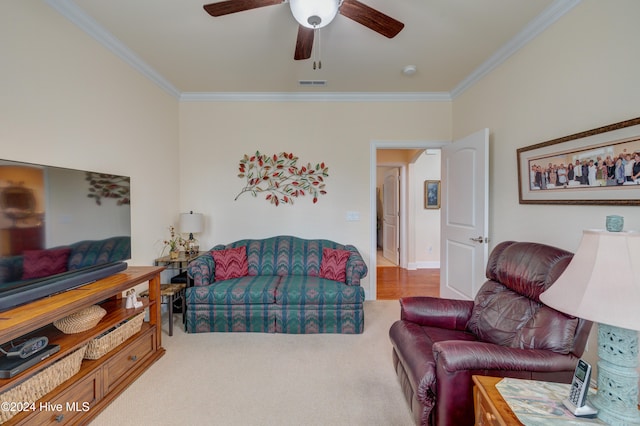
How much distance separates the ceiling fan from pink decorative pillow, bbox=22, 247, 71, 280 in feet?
5.72

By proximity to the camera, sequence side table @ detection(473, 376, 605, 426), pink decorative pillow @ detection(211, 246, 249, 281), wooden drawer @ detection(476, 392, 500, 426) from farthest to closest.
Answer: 1. pink decorative pillow @ detection(211, 246, 249, 281)
2. wooden drawer @ detection(476, 392, 500, 426)
3. side table @ detection(473, 376, 605, 426)

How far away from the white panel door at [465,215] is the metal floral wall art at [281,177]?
155 centimetres

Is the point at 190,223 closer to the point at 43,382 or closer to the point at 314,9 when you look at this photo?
the point at 43,382

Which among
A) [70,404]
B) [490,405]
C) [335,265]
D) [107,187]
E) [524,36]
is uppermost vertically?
[524,36]

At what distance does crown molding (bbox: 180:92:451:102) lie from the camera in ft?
11.8

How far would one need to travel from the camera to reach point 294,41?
2453 millimetres

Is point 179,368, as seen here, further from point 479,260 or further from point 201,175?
point 479,260

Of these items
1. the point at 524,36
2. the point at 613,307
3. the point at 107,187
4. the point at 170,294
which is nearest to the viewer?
the point at 613,307

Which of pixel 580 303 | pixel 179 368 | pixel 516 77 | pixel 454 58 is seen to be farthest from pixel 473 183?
pixel 179 368

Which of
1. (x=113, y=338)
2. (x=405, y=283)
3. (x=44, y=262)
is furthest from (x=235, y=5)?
(x=405, y=283)

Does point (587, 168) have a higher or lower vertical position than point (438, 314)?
higher

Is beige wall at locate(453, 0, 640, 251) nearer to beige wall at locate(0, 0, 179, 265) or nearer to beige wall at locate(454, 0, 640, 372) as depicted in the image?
beige wall at locate(454, 0, 640, 372)

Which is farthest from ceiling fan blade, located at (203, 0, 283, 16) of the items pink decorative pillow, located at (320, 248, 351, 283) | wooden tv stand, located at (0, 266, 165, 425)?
pink decorative pillow, located at (320, 248, 351, 283)

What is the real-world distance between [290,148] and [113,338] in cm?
270
